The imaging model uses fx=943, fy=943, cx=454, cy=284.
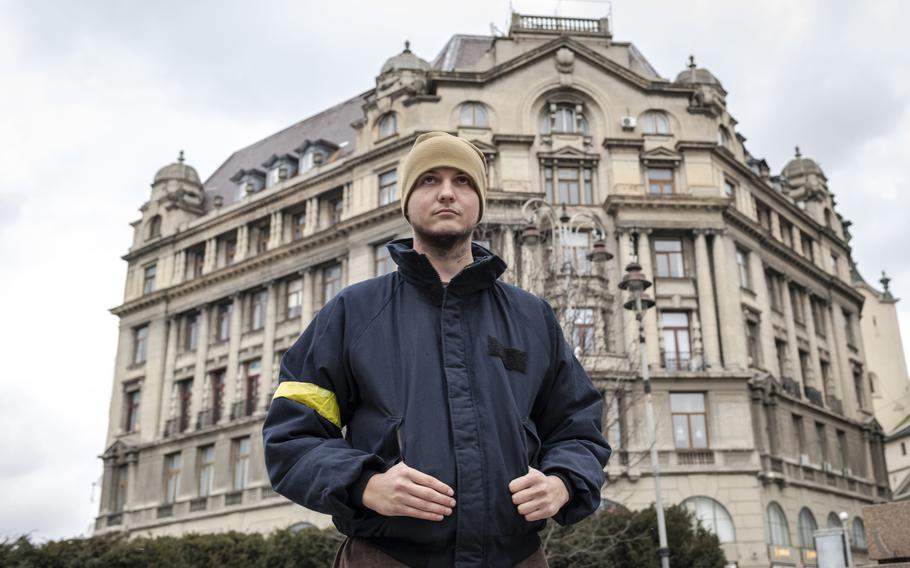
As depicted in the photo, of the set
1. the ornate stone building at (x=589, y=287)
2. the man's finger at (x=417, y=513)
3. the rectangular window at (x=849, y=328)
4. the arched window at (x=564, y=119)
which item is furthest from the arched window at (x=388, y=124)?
the man's finger at (x=417, y=513)

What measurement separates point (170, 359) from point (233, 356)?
4566 mm

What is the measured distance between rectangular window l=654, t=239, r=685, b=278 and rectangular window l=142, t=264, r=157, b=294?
81.3 ft

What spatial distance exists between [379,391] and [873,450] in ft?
149

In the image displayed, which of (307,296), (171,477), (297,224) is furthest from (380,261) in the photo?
(171,477)

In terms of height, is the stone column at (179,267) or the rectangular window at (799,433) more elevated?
the stone column at (179,267)

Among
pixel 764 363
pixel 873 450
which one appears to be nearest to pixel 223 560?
pixel 764 363

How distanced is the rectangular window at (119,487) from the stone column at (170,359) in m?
3.04

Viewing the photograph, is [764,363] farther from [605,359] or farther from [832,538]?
[832,538]

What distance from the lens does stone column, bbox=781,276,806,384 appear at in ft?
126

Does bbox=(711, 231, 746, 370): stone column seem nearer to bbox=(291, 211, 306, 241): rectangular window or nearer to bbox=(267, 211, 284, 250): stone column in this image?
bbox=(291, 211, 306, 241): rectangular window

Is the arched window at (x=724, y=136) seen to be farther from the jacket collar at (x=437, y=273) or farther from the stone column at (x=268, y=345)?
the jacket collar at (x=437, y=273)

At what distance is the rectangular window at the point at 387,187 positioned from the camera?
3684cm

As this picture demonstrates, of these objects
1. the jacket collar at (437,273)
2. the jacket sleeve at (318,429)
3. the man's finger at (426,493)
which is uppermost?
the jacket collar at (437,273)

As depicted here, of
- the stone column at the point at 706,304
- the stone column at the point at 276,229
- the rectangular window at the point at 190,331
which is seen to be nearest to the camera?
the stone column at the point at 706,304
